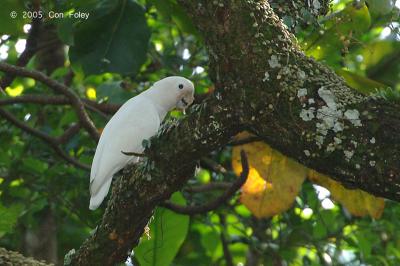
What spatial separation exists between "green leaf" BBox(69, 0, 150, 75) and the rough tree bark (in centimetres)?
123

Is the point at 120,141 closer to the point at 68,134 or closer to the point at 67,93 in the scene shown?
the point at 67,93

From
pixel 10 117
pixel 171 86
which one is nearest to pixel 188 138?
pixel 171 86

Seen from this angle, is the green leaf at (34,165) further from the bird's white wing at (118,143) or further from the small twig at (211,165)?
the bird's white wing at (118,143)

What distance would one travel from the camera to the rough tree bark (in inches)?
72.6

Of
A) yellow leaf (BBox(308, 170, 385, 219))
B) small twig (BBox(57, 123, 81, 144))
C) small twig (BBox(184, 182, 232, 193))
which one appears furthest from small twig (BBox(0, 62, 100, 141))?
yellow leaf (BBox(308, 170, 385, 219))

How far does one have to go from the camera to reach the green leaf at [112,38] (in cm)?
336

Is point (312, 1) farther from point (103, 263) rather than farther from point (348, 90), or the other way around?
point (103, 263)

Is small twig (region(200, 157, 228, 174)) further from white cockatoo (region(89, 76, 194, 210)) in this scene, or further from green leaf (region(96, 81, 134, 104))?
white cockatoo (region(89, 76, 194, 210))

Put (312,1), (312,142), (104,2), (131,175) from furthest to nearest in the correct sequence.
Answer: (104,2), (312,1), (131,175), (312,142)

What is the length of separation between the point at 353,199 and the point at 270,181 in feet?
1.22

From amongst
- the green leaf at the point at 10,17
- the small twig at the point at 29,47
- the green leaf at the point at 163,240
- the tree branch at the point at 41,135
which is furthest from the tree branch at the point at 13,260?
the small twig at the point at 29,47

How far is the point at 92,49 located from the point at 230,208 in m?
1.45

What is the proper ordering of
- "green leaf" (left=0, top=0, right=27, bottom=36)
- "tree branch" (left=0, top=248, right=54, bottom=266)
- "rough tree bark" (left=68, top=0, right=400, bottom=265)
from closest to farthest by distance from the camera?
"rough tree bark" (left=68, top=0, right=400, bottom=265)
"tree branch" (left=0, top=248, right=54, bottom=266)
"green leaf" (left=0, top=0, right=27, bottom=36)

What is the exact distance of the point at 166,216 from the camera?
117 inches
